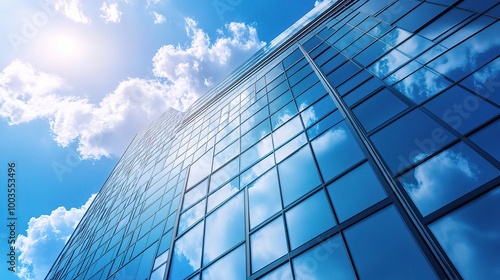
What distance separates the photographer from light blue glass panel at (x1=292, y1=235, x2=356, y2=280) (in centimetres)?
580

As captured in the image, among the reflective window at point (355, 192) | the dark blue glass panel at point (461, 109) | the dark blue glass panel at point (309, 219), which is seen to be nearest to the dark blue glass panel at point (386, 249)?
the reflective window at point (355, 192)

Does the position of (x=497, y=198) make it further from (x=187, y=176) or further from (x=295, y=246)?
(x=187, y=176)

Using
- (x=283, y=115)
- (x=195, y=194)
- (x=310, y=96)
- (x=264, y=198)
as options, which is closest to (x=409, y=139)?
(x=264, y=198)

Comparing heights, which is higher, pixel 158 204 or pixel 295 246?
pixel 158 204

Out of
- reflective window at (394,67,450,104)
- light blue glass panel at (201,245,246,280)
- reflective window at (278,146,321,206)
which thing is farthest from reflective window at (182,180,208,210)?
reflective window at (394,67,450,104)

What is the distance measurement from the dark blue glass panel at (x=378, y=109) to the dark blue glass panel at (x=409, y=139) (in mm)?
443

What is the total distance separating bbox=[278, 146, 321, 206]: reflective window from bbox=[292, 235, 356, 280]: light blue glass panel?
6.33ft

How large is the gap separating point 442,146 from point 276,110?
8.28 metres

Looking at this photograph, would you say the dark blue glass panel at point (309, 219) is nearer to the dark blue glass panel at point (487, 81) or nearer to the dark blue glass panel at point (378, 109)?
the dark blue glass panel at point (378, 109)

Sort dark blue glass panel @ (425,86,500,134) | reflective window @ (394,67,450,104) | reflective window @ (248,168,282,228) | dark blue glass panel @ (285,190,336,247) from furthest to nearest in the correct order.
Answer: reflective window @ (248,168,282,228) < reflective window @ (394,67,450,104) < dark blue glass panel @ (285,190,336,247) < dark blue glass panel @ (425,86,500,134)

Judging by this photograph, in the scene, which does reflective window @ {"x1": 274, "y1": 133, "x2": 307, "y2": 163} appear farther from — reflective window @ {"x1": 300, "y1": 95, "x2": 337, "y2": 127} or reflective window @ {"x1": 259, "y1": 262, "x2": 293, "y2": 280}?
reflective window @ {"x1": 259, "y1": 262, "x2": 293, "y2": 280}

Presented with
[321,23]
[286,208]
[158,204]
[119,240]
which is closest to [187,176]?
[158,204]

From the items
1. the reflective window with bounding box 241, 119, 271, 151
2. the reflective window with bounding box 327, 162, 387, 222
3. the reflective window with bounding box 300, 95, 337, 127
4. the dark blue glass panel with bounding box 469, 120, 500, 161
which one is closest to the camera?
the dark blue glass panel with bounding box 469, 120, 500, 161

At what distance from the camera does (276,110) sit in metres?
13.9
